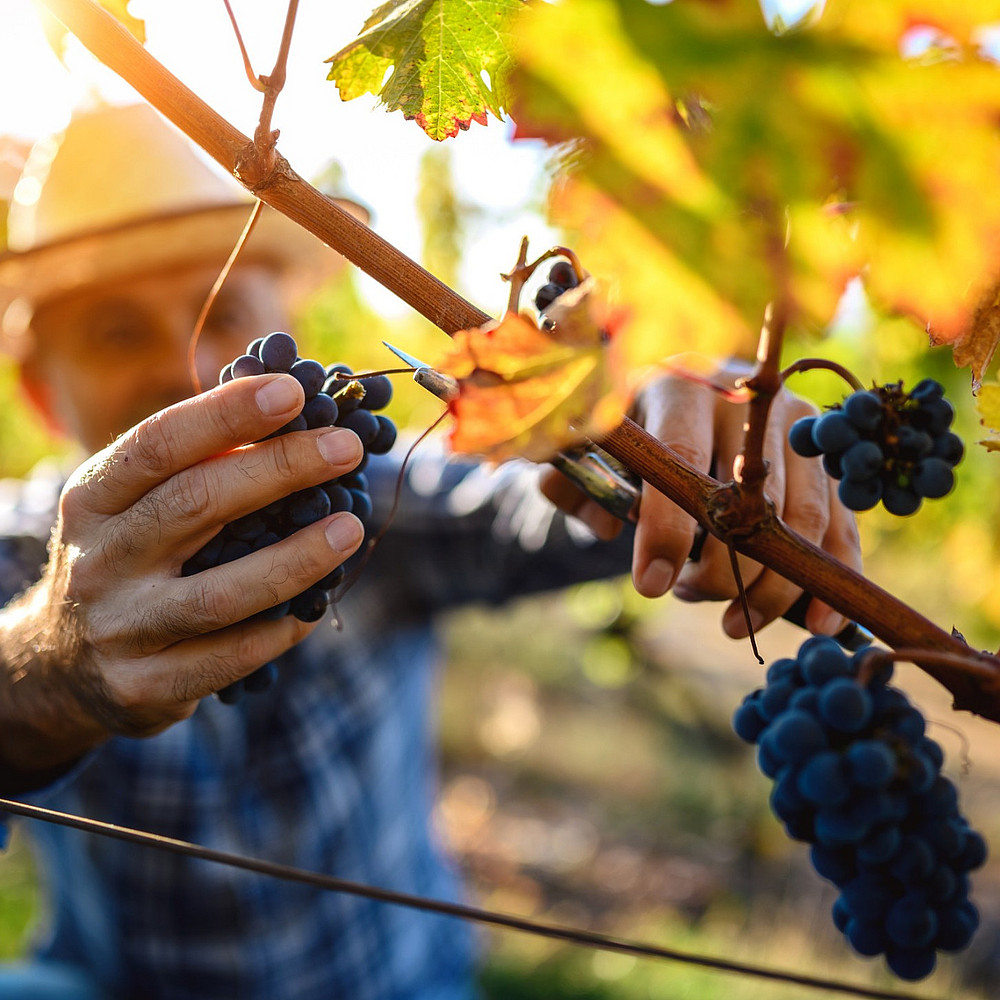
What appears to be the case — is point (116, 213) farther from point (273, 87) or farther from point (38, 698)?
point (273, 87)

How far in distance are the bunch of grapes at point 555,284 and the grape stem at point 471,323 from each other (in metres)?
0.17

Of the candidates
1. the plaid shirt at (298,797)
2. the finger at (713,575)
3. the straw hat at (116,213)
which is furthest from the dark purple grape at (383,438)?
the straw hat at (116,213)

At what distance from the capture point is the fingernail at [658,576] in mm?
627

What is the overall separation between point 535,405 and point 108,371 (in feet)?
6.00

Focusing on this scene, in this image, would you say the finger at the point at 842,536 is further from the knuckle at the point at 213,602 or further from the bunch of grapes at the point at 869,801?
the knuckle at the point at 213,602

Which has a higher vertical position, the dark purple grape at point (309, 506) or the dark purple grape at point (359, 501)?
the dark purple grape at point (359, 501)

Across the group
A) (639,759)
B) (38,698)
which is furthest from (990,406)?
(639,759)

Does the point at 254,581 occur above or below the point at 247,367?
below

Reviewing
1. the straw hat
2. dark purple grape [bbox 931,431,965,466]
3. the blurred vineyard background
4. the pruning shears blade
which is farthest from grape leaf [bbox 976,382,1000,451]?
the blurred vineyard background

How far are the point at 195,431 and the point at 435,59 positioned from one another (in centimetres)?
30

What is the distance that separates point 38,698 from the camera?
0.73m

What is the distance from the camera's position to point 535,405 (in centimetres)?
41

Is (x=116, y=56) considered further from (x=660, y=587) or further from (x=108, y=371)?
(x=108, y=371)

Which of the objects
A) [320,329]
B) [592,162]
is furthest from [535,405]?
[320,329]
